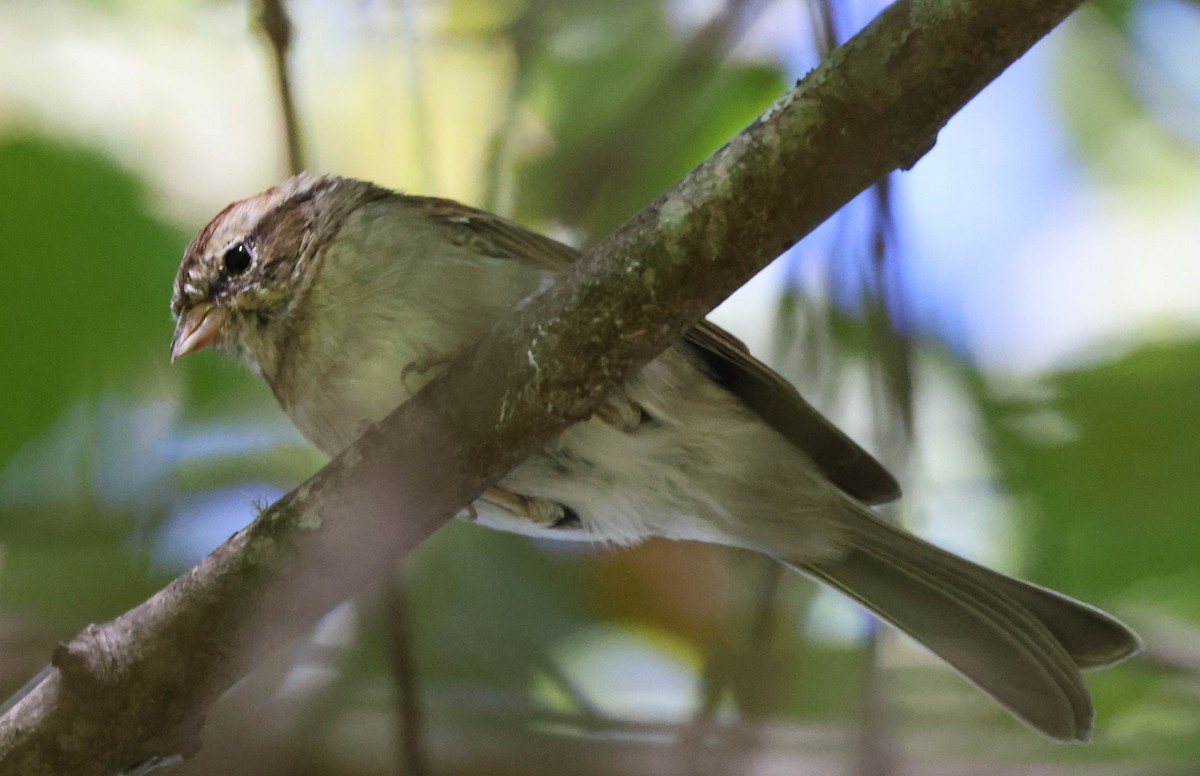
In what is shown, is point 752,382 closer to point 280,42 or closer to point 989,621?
point 989,621

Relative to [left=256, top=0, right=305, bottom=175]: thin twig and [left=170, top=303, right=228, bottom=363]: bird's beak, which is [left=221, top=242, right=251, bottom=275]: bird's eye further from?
[left=256, top=0, right=305, bottom=175]: thin twig

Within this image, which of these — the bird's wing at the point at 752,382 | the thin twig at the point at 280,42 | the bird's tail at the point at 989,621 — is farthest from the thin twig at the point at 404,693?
the thin twig at the point at 280,42

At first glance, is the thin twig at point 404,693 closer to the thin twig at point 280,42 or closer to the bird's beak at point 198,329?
the bird's beak at point 198,329

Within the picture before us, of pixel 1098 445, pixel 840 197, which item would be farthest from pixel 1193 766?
pixel 840 197

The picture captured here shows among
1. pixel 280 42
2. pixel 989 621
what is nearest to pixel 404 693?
Answer: pixel 989 621

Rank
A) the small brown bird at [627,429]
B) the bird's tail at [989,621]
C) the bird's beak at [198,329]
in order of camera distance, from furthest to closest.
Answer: the bird's beak at [198,329] < the bird's tail at [989,621] < the small brown bird at [627,429]

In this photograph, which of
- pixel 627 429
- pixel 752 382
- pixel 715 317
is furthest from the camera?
pixel 715 317

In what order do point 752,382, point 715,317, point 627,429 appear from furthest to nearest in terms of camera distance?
point 715,317
point 752,382
point 627,429

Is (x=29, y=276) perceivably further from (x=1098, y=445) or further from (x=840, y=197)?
(x=1098, y=445)
